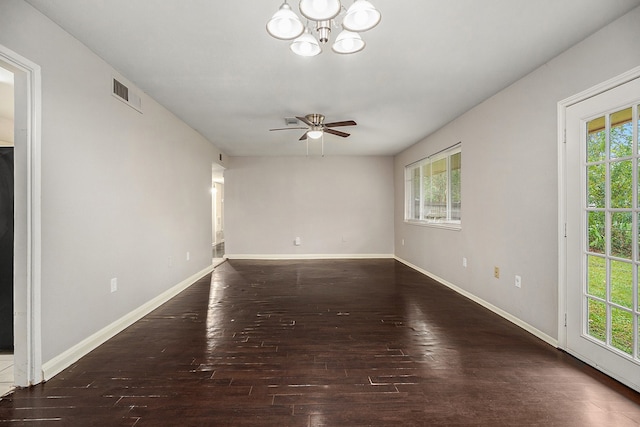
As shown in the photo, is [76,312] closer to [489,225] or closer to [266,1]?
[266,1]

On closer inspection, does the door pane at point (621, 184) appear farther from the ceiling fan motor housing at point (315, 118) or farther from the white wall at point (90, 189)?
the white wall at point (90, 189)

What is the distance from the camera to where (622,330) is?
2092mm

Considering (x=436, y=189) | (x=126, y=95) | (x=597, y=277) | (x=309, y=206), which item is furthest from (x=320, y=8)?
(x=309, y=206)

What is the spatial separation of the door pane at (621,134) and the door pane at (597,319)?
41.6 inches

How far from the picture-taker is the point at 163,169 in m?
3.93

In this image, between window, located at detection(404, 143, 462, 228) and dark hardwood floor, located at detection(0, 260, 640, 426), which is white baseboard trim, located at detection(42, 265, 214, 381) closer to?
dark hardwood floor, located at detection(0, 260, 640, 426)

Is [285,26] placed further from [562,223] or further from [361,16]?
[562,223]

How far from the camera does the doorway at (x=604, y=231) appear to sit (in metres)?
2.03

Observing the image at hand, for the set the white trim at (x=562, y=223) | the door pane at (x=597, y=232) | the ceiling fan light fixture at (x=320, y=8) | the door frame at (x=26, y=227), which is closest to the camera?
the ceiling fan light fixture at (x=320, y=8)

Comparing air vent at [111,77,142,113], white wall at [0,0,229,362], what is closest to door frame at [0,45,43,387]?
white wall at [0,0,229,362]

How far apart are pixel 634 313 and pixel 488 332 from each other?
112 centimetres

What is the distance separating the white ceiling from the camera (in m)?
2.05

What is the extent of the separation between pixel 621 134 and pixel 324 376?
8.43 feet

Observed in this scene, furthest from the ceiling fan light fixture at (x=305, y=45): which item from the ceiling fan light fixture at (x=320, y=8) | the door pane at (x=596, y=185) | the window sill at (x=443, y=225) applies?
the window sill at (x=443, y=225)
